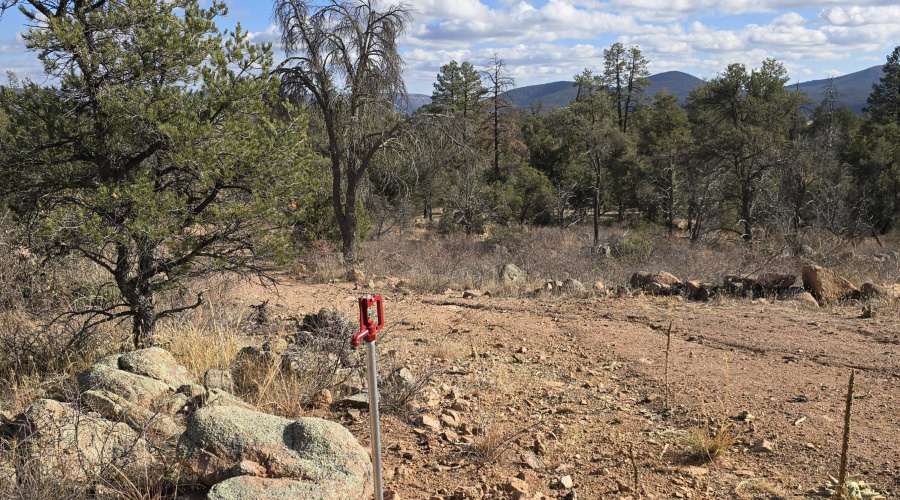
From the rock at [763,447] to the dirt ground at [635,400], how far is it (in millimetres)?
40

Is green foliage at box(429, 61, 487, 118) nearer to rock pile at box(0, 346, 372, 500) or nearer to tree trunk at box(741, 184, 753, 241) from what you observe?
tree trunk at box(741, 184, 753, 241)

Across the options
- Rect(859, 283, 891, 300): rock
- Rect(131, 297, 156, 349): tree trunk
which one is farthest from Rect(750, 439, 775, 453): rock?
Rect(859, 283, 891, 300): rock

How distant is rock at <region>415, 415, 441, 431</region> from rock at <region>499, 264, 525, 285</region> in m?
6.80

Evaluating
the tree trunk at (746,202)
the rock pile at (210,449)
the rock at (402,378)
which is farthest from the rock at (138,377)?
the tree trunk at (746,202)

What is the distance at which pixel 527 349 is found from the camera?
23.2 feet

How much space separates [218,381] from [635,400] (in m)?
3.46

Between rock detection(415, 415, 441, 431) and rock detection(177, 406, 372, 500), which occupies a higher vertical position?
rock detection(177, 406, 372, 500)

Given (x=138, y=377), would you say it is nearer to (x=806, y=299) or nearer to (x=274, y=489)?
(x=274, y=489)

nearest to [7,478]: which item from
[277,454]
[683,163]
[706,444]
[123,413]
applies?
[123,413]

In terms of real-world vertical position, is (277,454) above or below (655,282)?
above

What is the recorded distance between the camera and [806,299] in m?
9.27

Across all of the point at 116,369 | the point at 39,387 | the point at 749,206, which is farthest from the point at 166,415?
the point at 749,206

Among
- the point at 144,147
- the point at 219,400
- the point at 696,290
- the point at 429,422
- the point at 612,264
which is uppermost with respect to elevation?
the point at 144,147

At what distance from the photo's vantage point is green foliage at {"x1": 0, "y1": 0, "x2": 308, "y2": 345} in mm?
4902
